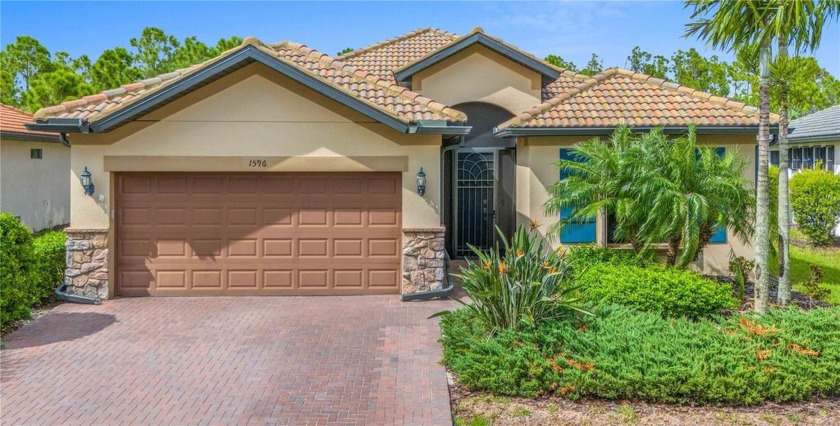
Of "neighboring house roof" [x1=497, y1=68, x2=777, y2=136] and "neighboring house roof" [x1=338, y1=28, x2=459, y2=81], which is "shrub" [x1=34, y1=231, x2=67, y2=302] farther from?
"neighboring house roof" [x1=497, y1=68, x2=777, y2=136]

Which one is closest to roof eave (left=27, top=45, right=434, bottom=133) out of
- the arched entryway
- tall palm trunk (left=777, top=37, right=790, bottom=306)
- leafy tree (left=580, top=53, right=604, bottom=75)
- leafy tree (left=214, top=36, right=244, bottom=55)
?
the arched entryway

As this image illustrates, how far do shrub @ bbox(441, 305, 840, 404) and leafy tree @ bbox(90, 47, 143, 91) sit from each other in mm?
20487

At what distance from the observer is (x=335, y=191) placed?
12.7 meters

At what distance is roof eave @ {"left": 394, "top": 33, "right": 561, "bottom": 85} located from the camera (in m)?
15.4

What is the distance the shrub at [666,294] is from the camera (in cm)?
984

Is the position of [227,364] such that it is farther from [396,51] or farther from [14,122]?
[14,122]

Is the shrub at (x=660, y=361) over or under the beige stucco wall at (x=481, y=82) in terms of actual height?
under

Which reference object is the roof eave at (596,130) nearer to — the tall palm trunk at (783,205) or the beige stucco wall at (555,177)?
the beige stucco wall at (555,177)

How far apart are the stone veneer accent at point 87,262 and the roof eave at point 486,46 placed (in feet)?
24.0

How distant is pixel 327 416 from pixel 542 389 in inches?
91.9

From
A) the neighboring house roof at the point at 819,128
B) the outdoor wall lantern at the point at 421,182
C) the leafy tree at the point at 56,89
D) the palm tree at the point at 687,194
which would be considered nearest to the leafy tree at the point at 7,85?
the leafy tree at the point at 56,89

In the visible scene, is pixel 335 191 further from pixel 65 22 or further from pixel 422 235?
pixel 65 22

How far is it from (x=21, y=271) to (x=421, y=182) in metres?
6.72

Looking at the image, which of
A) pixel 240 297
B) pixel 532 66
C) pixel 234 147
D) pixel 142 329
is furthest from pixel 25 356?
pixel 532 66
